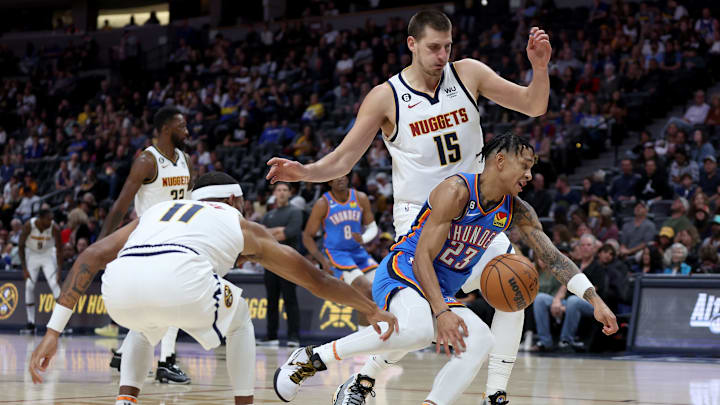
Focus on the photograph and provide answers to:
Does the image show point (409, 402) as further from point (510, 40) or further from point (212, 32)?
point (212, 32)

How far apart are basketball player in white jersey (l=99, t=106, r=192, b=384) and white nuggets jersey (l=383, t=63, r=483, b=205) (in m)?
3.09

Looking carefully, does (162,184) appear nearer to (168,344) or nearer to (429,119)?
(168,344)

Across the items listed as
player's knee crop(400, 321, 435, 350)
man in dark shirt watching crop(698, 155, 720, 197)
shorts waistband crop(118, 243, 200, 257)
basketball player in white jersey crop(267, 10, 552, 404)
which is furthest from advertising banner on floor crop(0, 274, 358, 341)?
shorts waistband crop(118, 243, 200, 257)

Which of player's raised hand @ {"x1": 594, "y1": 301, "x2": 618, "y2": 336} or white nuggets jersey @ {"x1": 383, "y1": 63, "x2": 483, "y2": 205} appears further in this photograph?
white nuggets jersey @ {"x1": 383, "y1": 63, "x2": 483, "y2": 205}

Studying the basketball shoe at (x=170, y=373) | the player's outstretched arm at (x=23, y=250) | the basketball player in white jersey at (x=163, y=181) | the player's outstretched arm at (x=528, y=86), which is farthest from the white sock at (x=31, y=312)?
the player's outstretched arm at (x=528, y=86)

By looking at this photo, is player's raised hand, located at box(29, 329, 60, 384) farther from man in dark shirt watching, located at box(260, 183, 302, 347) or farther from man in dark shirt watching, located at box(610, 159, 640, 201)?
man in dark shirt watching, located at box(610, 159, 640, 201)

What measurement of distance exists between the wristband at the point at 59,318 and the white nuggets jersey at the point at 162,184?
3.45 meters

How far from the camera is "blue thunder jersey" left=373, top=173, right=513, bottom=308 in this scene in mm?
5254

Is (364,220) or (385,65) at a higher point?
(385,65)

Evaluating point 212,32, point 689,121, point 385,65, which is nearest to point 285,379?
point 689,121

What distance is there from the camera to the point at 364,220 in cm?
1262

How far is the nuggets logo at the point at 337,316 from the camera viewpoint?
43.1 feet

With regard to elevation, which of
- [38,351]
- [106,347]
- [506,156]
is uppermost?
[506,156]

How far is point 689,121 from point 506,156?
11831 mm
